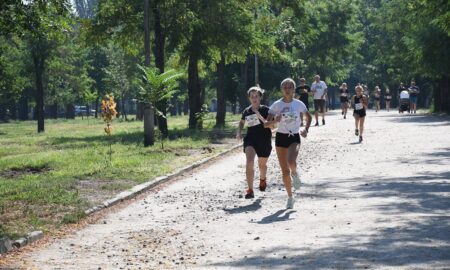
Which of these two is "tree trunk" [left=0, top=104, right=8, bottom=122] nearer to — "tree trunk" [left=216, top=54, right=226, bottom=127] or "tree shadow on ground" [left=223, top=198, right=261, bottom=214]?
"tree trunk" [left=216, top=54, right=226, bottom=127]

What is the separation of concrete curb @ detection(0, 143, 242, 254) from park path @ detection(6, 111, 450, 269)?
0.27 meters

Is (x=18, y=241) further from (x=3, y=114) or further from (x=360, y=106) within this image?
(x=3, y=114)

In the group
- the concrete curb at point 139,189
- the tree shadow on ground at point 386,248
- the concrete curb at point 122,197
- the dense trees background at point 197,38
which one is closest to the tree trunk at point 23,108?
the dense trees background at point 197,38

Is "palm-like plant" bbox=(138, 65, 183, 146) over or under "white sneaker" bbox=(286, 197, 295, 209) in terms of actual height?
A: over

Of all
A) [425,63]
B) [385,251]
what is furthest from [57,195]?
[425,63]

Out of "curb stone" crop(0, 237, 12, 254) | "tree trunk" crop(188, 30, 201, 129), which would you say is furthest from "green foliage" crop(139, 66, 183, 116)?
"curb stone" crop(0, 237, 12, 254)

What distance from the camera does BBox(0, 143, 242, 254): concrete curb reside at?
7.90m

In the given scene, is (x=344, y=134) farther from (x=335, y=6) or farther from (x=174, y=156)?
(x=335, y=6)

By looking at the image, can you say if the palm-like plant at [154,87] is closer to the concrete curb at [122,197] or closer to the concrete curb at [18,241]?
the concrete curb at [122,197]

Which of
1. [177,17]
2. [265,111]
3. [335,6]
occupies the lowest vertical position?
[265,111]

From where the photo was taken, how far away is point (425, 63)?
38375 mm

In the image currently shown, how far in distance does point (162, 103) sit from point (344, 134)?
696cm

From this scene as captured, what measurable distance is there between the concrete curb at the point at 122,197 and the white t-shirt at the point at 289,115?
303 centimetres

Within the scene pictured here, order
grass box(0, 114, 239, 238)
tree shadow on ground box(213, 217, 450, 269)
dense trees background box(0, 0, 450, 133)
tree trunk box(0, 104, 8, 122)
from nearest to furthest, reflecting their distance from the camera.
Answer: tree shadow on ground box(213, 217, 450, 269), grass box(0, 114, 239, 238), dense trees background box(0, 0, 450, 133), tree trunk box(0, 104, 8, 122)
